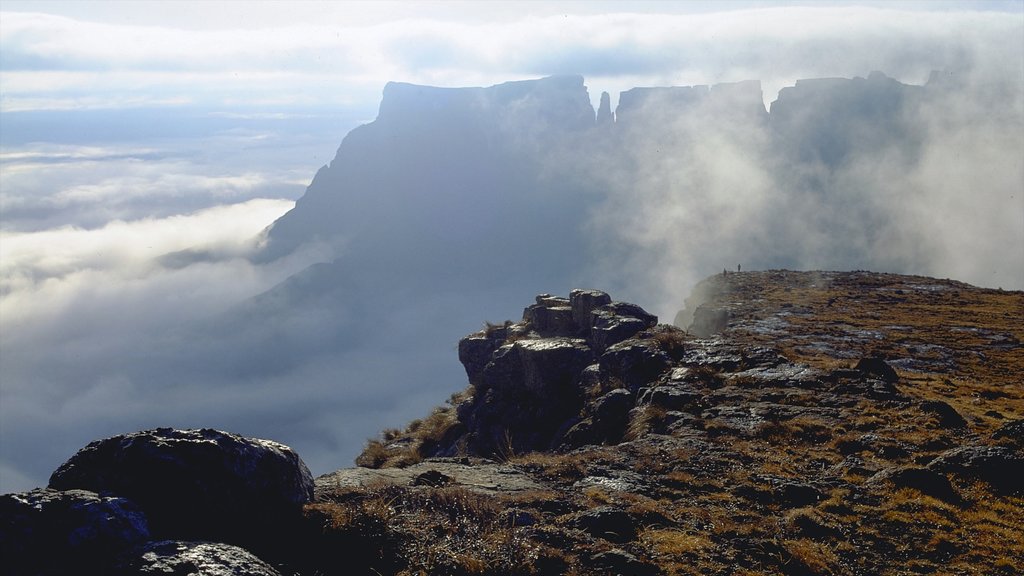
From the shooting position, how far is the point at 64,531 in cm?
1020

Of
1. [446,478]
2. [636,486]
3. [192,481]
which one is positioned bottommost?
[636,486]

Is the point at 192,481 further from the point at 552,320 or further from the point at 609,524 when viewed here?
the point at 552,320

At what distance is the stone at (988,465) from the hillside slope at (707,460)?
44 millimetres

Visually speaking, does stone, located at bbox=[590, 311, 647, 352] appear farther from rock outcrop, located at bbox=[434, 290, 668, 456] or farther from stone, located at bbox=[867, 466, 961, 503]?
stone, located at bbox=[867, 466, 961, 503]

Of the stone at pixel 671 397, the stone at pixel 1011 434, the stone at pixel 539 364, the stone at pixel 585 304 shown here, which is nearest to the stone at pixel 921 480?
the stone at pixel 1011 434

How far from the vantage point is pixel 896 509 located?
16.1 metres

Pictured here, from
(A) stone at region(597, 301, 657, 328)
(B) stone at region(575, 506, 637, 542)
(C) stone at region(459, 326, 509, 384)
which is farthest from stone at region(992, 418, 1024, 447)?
(C) stone at region(459, 326, 509, 384)

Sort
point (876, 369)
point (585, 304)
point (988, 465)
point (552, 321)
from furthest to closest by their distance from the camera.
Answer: point (552, 321), point (585, 304), point (876, 369), point (988, 465)

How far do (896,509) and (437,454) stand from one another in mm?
25597

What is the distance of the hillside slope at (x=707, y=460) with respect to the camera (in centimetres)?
1365

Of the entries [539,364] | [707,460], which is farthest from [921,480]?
[539,364]

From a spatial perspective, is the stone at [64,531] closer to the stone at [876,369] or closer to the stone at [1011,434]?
the stone at [1011,434]

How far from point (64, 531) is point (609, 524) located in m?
10.0

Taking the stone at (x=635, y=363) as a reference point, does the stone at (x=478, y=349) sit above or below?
below
